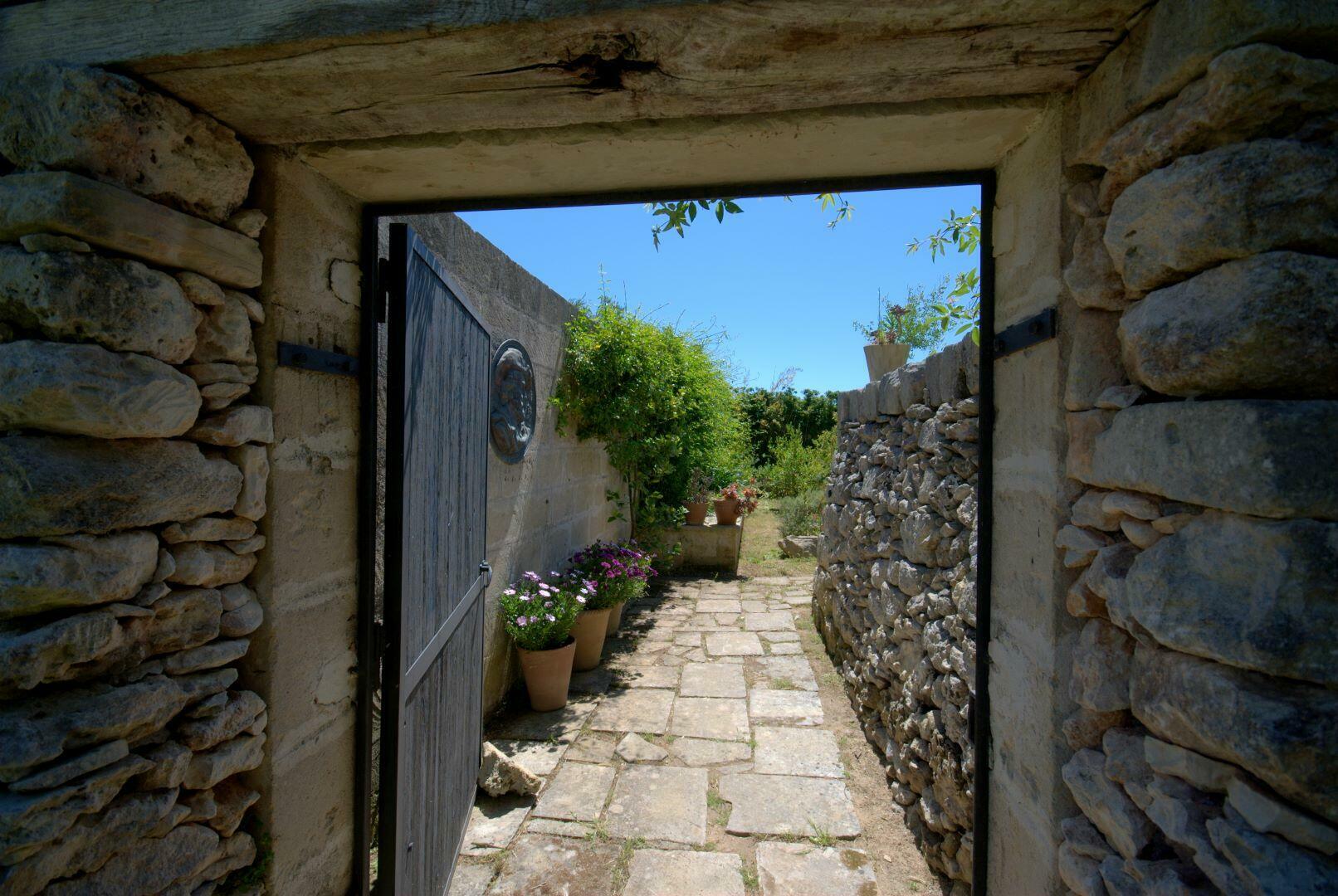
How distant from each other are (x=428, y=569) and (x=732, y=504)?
19.0 ft

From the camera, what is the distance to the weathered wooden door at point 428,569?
171 cm

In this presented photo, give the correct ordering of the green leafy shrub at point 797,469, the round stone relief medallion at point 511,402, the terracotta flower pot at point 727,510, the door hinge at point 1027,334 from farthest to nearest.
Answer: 1. the green leafy shrub at point 797,469
2. the terracotta flower pot at point 727,510
3. the round stone relief medallion at point 511,402
4. the door hinge at point 1027,334

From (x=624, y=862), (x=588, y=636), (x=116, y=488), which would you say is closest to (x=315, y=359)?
(x=116, y=488)

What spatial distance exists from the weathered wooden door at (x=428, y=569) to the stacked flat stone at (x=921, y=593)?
1696 mm

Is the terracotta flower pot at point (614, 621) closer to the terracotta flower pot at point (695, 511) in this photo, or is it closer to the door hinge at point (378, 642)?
the terracotta flower pot at point (695, 511)

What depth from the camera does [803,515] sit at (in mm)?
9047

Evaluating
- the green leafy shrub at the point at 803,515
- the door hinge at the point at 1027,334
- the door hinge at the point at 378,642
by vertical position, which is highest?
the door hinge at the point at 1027,334

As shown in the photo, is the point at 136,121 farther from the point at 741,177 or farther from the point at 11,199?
the point at 741,177

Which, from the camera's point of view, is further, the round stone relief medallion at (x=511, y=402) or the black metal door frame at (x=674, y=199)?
the round stone relief medallion at (x=511, y=402)

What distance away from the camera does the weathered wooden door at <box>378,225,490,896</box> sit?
1.71 m

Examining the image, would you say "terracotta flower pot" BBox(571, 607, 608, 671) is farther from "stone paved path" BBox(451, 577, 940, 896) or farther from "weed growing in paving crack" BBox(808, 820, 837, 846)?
"weed growing in paving crack" BBox(808, 820, 837, 846)

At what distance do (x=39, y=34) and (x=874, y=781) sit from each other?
3.70m

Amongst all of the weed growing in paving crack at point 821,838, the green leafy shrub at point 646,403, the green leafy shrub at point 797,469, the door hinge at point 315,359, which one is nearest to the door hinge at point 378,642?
the door hinge at point 315,359

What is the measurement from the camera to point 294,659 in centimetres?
146
